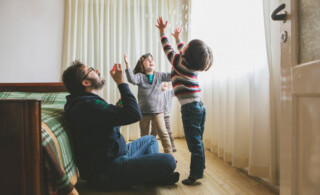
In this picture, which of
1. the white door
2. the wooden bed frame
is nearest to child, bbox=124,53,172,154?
the white door

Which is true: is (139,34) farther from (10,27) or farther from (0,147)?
(0,147)

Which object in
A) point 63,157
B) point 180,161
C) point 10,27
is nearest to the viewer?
point 63,157

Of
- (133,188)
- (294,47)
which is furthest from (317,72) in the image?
(133,188)

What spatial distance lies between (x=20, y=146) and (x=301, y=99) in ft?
2.90

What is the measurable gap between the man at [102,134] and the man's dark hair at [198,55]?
49 centimetres

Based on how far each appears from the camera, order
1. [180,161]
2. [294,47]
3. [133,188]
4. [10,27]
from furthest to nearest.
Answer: [10,27] → [180,161] → [133,188] → [294,47]

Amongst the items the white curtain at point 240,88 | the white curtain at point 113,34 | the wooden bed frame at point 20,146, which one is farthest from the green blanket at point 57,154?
the white curtain at point 113,34

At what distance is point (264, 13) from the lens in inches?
54.7

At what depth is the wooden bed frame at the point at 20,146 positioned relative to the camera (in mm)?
621

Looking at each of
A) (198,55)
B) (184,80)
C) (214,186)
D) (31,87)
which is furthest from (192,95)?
(31,87)

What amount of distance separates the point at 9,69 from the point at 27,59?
27 centimetres

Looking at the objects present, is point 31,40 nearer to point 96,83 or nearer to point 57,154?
point 96,83

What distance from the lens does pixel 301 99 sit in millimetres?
758

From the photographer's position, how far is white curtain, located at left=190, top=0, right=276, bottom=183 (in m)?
1.48
